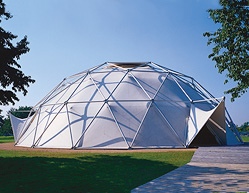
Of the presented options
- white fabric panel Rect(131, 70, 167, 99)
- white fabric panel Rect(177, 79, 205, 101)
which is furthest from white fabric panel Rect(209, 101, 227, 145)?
white fabric panel Rect(131, 70, 167, 99)

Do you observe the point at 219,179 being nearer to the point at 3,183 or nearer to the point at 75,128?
the point at 3,183

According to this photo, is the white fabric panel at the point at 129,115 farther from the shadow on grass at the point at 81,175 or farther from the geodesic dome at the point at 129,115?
the shadow on grass at the point at 81,175

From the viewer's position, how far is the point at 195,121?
71.9 ft

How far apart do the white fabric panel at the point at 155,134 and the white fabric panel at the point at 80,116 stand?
3965 mm

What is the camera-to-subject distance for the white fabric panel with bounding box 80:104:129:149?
21.1 m

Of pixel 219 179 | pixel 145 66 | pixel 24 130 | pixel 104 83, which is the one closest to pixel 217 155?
pixel 219 179

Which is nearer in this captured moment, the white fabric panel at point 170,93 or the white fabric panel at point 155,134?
the white fabric panel at point 155,134

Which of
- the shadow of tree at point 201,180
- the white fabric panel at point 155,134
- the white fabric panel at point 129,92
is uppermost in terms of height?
the white fabric panel at point 129,92

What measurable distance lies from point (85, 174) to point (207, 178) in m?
4.47

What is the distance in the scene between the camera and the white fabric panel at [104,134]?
21062 mm

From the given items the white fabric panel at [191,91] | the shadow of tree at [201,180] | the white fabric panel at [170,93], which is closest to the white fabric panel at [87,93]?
the white fabric panel at [170,93]

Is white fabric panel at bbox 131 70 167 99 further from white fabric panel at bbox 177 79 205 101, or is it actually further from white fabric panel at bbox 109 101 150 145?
white fabric panel at bbox 177 79 205 101

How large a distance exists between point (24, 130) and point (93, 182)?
66.0 feet

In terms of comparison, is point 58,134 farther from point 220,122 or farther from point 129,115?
point 220,122
